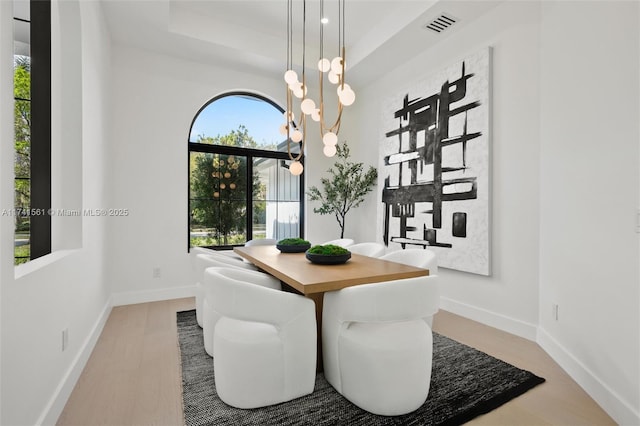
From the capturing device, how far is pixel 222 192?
454 centimetres

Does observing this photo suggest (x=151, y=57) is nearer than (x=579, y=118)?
No

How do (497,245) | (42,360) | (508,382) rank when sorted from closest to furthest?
(42,360) → (508,382) → (497,245)

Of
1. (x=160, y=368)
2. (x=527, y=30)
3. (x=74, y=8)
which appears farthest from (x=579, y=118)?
(x=74, y=8)

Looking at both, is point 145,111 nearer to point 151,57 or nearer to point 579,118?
point 151,57

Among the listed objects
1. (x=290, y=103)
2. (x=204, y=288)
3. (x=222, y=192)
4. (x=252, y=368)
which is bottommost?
(x=252, y=368)

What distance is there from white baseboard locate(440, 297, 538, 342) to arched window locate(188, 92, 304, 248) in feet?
8.20

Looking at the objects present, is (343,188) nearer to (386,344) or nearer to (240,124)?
(240,124)

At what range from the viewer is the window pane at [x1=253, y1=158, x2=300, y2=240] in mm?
4797

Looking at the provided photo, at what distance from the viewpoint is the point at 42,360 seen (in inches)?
59.1

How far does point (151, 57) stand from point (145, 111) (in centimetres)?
68

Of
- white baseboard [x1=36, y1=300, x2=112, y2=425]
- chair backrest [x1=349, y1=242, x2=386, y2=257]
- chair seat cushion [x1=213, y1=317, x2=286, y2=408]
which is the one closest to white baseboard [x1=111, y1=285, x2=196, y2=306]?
white baseboard [x1=36, y1=300, x2=112, y2=425]

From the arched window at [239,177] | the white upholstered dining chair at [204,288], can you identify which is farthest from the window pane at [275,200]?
the white upholstered dining chair at [204,288]

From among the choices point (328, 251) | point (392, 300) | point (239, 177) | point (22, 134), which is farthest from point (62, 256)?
point (239, 177)

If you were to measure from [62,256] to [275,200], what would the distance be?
10.6 ft
